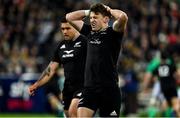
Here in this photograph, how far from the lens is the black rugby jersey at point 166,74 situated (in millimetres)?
20109

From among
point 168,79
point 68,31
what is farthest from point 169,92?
point 68,31

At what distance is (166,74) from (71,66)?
654cm

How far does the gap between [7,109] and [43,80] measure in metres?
12.8

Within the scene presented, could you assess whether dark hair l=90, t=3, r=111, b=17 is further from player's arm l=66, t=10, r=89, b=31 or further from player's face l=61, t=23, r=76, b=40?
player's face l=61, t=23, r=76, b=40

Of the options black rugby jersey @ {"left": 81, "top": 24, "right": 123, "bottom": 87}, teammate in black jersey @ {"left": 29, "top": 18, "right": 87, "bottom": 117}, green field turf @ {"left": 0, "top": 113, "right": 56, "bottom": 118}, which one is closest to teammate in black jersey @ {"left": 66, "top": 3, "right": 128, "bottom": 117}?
black rugby jersey @ {"left": 81, "top": 24, "right": 123, "bottom": 87}

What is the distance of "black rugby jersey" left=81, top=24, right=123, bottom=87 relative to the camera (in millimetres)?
12188

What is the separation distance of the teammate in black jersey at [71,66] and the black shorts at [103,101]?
1.82 meters

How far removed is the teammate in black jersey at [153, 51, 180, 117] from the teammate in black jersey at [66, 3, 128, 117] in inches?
312

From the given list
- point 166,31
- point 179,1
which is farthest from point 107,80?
point 179,1

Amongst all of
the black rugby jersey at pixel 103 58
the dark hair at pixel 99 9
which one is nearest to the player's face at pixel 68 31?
the black rugby jersey at pixel 103 58

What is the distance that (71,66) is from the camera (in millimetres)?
14188

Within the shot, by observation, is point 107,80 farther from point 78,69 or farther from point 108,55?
point 78,69

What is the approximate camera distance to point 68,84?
14.3 m

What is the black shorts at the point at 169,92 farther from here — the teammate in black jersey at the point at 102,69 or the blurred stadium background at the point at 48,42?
the teammate in black jersey at the point at 102,69
